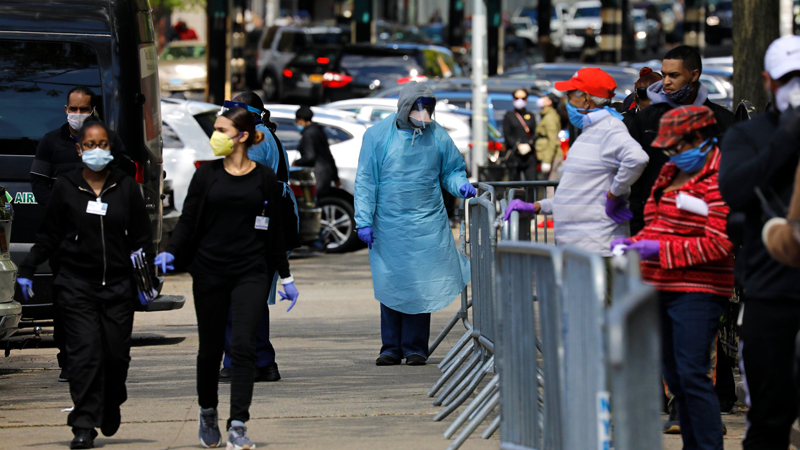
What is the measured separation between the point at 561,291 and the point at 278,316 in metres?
6.49

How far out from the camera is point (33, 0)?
8461mm

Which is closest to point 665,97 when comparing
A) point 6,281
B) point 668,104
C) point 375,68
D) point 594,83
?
point 668,104

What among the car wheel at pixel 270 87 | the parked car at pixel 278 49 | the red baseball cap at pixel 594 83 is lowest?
the red baseball cap at pixel 594 83

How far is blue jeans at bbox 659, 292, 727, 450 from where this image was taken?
5.05m

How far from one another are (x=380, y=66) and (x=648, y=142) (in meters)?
18.3

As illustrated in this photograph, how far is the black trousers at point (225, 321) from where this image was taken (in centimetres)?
569

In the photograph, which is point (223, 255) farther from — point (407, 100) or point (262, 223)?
point (407, 100)

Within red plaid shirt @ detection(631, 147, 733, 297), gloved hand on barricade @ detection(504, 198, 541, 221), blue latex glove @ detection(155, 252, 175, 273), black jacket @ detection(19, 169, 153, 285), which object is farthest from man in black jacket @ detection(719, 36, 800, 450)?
black jacket @ detection(19, 169, 153, 285)

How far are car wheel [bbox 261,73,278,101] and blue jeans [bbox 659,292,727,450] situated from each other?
25.9m

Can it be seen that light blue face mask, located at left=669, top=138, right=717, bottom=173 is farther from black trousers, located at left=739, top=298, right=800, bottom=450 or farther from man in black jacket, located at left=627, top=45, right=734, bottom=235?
man in black jacket, located at left=627, top=45, right=734, bottom=235

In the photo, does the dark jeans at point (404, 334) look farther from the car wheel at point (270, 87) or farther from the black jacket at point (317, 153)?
the car wheel at point (270, 87)

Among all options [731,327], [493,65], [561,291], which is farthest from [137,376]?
[493,65]

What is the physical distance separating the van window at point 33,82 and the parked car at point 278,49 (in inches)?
810

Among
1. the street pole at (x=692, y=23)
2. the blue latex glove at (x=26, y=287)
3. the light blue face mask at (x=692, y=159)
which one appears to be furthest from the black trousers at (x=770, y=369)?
the street pole at (x=692, y=23)
